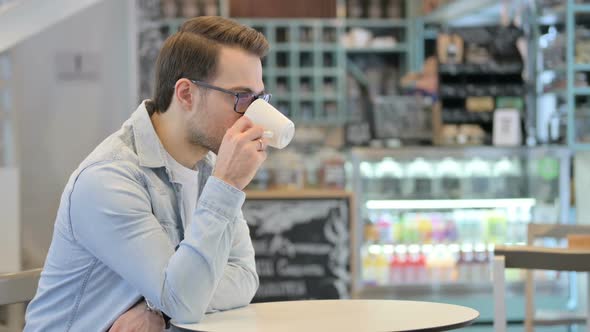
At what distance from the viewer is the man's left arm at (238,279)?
2287mm

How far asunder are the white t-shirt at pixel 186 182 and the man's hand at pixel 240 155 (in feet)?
0.65

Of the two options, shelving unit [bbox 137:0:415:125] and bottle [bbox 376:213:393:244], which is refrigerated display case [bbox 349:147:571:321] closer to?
bottle [bbox 376:213:393:244]

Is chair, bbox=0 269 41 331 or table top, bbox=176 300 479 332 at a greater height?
chair, bbox=0 269 41 331

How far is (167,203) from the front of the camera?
220cm

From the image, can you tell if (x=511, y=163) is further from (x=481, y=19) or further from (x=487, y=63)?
(x=481, y=19)

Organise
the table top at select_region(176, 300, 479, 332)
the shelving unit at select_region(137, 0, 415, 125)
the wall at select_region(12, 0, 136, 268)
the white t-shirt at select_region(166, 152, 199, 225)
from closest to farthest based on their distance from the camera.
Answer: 1. the table top at select_region(176, 300, 479, 332)
2. the white t-shirt at select_region(166, 152, 199, 225)
3. the wall at select_region(12, 0, 136, 268)
4. the shelving unit at select_region(137, 0, 415, 125)

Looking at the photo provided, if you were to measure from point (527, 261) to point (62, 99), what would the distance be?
4.65 meters

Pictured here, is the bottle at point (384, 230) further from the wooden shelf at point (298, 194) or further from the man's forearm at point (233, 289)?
the man's forearm at point (233, 289)

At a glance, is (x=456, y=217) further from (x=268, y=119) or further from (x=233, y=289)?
(x=268, y=119)

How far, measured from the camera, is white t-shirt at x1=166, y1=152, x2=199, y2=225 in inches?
89.3

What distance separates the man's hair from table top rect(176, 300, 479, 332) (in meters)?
0.59

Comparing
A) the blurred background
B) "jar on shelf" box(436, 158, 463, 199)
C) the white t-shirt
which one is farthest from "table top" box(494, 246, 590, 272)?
"jar on shelf" box(436, 158, 463, 199)

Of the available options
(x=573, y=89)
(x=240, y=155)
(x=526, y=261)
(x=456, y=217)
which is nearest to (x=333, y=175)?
(x=456, y=217)

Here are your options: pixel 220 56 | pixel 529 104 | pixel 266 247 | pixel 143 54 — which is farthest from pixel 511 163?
pixel 220 56
